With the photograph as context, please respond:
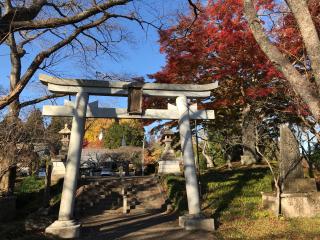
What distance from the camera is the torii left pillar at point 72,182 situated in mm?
9398

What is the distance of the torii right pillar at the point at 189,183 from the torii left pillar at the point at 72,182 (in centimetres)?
299

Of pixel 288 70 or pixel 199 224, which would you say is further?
pixel 199 224

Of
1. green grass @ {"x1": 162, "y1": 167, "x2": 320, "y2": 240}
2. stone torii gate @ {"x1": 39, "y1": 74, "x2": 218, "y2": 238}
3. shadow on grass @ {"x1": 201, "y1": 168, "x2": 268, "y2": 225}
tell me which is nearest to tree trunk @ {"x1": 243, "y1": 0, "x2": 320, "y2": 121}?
green grass @ {"x1": 162, "y1": 167, "x2": 320, "y2": 240}

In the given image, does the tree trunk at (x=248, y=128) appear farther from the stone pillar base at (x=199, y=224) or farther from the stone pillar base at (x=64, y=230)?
the stone pillar base at (x=64, y=230)

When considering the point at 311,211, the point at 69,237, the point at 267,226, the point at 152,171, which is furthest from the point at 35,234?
the point at 152,171

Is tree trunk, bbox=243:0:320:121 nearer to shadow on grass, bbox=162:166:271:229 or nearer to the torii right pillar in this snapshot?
the torii right pillar

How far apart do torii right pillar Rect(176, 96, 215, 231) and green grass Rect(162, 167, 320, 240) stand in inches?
21.6

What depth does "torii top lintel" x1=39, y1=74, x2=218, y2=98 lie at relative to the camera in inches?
413

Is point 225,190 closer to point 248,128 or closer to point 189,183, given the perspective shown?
point 189,183

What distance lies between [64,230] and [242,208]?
241 inches

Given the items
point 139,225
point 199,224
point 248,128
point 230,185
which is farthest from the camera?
point 248,128

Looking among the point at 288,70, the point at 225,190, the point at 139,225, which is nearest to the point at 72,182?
the point at 139,225

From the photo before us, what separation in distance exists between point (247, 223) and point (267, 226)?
67 centimetres

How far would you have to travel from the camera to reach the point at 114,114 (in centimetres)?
1085
